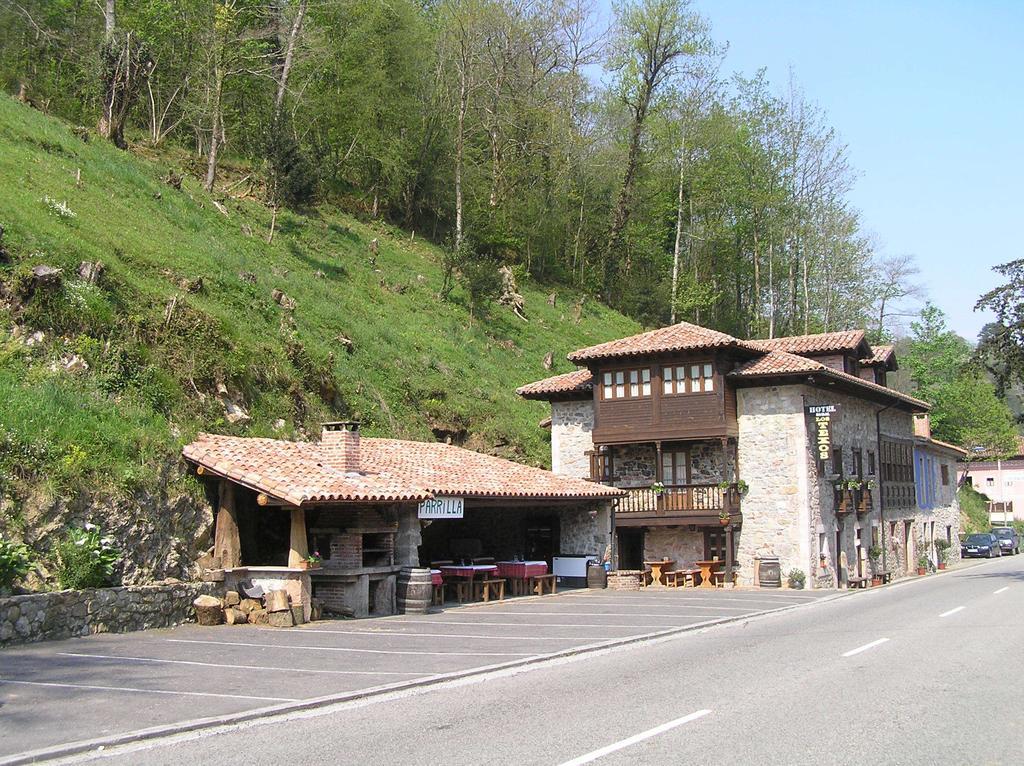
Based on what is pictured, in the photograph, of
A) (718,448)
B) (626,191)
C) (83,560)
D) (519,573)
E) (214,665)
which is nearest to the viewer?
(214,665)

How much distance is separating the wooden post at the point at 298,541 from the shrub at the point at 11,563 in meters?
4.93

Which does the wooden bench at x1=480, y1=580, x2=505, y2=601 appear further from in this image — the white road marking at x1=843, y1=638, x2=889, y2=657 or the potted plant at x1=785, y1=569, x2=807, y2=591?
the white road marking at x1=843, y1=638, x2=889, y2=657

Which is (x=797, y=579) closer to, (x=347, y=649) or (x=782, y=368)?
(x=782, y=368)

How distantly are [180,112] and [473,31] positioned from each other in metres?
15.8

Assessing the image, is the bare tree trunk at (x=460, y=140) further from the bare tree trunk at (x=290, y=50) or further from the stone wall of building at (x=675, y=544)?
the stone wall of building at (x=675, y=544)

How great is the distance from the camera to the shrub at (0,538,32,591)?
543 inches

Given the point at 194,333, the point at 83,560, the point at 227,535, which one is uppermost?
the point at 194,333

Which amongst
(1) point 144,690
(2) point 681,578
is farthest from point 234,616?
(2) point 681,578

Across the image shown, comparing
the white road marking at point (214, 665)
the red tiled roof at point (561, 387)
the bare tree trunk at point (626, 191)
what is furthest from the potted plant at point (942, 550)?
the white road marking at point (214, 665)

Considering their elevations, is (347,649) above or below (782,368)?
below

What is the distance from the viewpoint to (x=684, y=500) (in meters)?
29.6

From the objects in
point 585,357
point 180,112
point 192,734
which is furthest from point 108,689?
point 180,112

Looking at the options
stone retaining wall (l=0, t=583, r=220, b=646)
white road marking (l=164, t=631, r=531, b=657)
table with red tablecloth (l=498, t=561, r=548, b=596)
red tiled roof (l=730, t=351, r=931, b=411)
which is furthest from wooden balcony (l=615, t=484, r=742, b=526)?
white road marking (l=164, t=631, r=531, b=657)

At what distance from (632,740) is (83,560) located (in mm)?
10736
